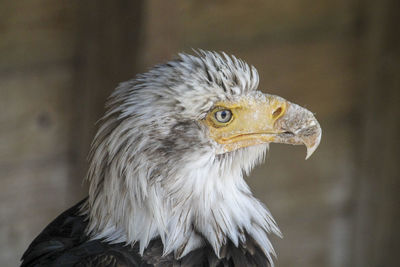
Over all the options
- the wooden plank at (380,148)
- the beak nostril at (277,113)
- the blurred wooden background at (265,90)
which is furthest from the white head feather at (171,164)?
the wooden plank at (380,148)

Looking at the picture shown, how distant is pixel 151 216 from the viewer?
9.79 feet

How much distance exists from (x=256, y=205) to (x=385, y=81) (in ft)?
7.84

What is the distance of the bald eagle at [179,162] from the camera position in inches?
116

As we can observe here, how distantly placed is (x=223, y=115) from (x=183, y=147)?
0.64 feet

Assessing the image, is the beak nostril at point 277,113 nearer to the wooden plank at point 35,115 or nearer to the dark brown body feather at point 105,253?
the dark brown body feather at point 105,253

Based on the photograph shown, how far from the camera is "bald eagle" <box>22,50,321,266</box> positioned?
2.95 m

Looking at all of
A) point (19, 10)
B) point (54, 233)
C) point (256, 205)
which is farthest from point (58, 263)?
point (19, 10)

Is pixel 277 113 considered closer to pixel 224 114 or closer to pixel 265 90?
pixel 224 114

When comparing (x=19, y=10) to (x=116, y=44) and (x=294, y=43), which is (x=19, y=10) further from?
(x=294, y=43)

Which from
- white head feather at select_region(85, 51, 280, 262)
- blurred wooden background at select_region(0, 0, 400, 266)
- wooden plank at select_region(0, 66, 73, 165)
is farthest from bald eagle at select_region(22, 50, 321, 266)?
wooden plank at select_region(0, 66, 73, 165)

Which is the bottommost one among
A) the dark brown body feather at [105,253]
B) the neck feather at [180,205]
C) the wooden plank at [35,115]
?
the dark brown body feather at [105,253]

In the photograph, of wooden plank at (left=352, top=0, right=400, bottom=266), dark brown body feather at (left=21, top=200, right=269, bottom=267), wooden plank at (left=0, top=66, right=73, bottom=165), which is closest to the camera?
dark brown body feather at (left=21, top=200, right=269, bottom=267)

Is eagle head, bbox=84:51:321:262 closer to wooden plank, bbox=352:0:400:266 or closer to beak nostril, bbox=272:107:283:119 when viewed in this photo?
beak nostril, bbox=272:107:283:119

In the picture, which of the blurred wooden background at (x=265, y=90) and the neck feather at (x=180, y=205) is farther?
the blurred wooden background at (x=265, y=90)
